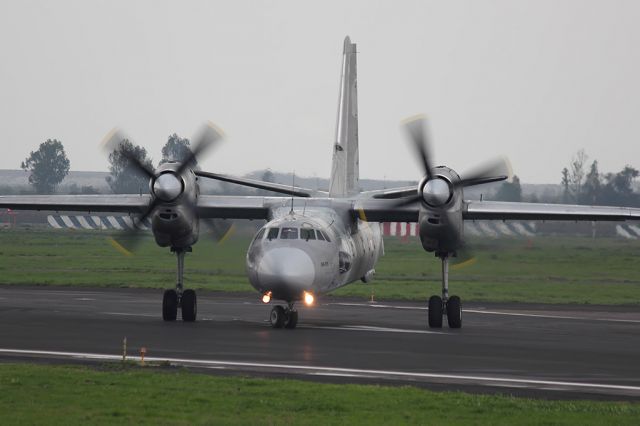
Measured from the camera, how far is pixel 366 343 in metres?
25.3

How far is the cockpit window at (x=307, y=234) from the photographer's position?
29.0 m

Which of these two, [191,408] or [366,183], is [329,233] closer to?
[191,408]

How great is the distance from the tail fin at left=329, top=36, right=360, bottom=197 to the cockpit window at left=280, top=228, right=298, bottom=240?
22.8 ft

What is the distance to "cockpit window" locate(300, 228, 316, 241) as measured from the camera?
28984 mm

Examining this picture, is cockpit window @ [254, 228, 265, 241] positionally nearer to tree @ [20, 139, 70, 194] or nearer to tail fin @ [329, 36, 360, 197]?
tail fin @ [329, 36, 360, 197]

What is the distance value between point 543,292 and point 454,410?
3097 cm

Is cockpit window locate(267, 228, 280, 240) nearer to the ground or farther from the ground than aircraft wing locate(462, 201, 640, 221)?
nearer to the ground

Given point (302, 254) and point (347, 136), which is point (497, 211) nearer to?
point (302, 254)

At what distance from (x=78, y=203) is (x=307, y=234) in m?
7.98

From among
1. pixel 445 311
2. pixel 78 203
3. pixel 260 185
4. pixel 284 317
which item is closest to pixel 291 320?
pixel 284 317

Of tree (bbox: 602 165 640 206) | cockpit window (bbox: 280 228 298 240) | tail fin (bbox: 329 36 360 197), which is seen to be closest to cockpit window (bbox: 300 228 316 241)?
cockpit window (bbox: 280 228 298 240)

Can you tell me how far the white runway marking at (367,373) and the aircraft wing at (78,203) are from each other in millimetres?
10842

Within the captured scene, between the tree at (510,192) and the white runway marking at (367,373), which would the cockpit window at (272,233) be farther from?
the tree at (510,192)

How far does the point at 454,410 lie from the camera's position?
16.4m
